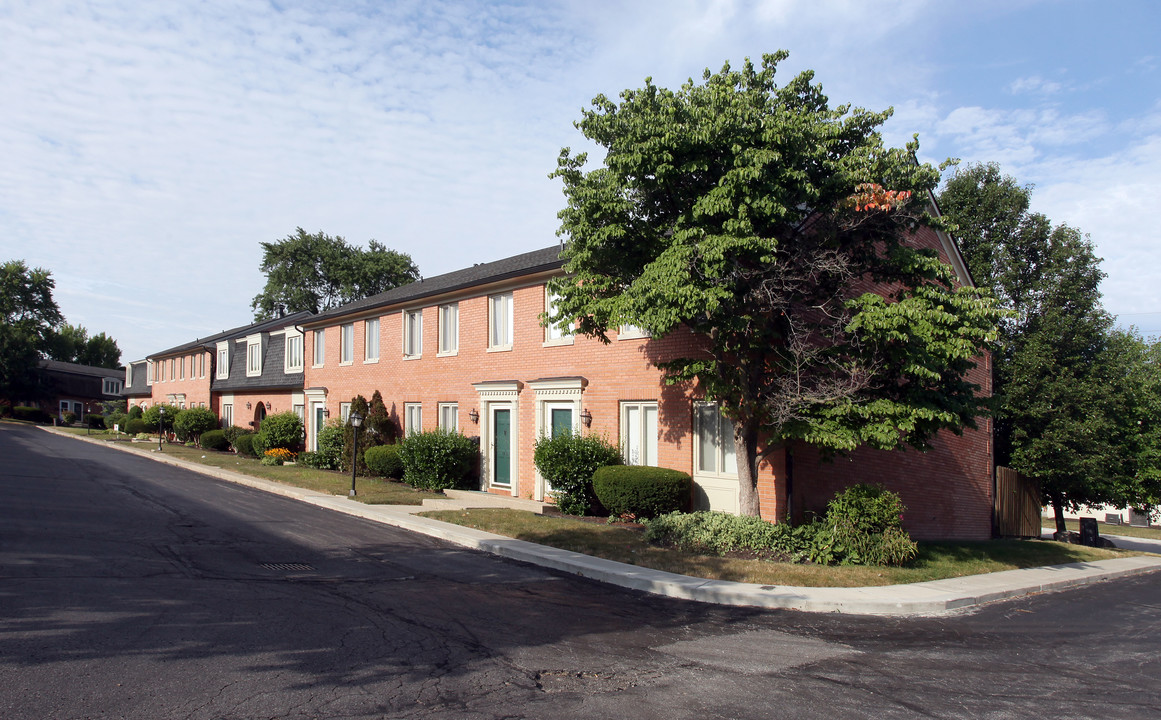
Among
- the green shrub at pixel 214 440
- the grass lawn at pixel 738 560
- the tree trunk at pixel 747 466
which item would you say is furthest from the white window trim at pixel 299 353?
the tree trunk at pixel 747 466

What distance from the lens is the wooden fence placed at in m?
22.7

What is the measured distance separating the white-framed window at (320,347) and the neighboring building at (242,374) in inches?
75.0

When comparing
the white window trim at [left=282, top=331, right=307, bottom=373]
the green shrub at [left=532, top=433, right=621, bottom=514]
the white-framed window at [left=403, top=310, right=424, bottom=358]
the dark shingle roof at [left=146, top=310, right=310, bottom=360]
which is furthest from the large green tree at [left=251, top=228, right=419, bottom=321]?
the green shrub at [left=532, top=433, right=621, bottom=514]

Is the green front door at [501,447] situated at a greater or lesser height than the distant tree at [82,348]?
lesser

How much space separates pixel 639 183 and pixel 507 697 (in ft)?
28.8

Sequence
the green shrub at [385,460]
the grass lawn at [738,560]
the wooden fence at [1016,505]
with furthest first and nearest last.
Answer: the green shrub at [385,460]
the wooden fence at [1016,505]
the grass lawn at [738,560]

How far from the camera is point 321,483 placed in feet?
73.4

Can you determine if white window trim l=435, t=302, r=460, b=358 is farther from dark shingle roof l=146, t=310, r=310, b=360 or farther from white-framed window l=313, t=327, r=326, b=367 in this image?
dark shingle roof l=146, t=310, r=310, b=360

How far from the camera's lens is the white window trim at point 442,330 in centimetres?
2250

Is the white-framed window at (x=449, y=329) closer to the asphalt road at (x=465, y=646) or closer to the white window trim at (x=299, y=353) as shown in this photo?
the asphalt road at (x=465, y=646)

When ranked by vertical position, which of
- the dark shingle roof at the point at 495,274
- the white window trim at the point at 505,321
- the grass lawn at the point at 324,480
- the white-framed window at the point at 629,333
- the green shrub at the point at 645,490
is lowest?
the grass lawn at the point at 324,480

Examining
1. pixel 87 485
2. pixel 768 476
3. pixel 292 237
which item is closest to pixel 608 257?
pixel 768 476

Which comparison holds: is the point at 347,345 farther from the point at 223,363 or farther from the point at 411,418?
the point at 223,363

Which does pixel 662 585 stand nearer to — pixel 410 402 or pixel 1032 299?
pixel 410 402
